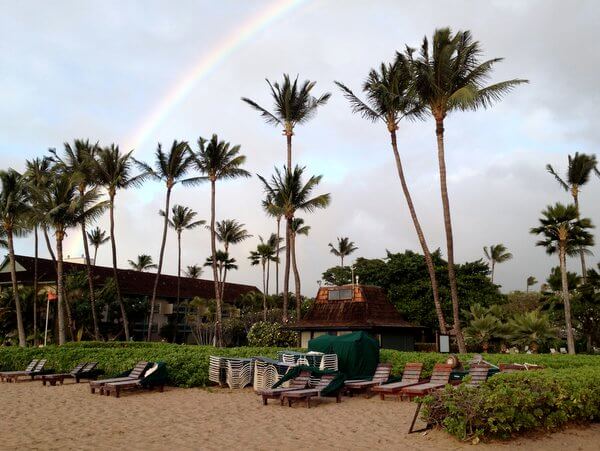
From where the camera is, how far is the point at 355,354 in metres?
16.2

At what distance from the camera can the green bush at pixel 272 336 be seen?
32.9 metres

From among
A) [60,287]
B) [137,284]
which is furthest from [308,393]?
[137,284]

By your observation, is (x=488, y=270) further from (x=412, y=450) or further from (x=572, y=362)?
(x=412, y=450)

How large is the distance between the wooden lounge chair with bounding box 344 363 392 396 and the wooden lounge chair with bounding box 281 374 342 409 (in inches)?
24.0

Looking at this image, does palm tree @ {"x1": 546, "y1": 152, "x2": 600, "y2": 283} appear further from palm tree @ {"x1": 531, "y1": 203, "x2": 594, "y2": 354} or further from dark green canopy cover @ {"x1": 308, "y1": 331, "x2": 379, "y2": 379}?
dark green canopy cover @ {"x1": 308, "y1": 331, "x2": 379, "y2": 379}

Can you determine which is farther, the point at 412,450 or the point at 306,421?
the point at 306,421

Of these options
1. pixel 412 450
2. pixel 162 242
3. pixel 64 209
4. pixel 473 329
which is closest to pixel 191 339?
pixel 162 242

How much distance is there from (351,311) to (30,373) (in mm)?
15791

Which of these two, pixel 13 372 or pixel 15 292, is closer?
pixel 13 372

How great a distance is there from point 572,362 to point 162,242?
2745cm

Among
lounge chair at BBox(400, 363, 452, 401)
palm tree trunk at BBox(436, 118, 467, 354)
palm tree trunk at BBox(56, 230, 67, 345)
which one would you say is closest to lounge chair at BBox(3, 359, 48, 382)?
palm tree trunk at BBox(56, 230, 67, 345)

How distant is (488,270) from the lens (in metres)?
44.9

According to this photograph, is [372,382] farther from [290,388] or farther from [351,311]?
[351,311]

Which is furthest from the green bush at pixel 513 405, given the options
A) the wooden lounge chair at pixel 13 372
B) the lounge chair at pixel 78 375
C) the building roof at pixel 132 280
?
the building roof at pixel 132 280
